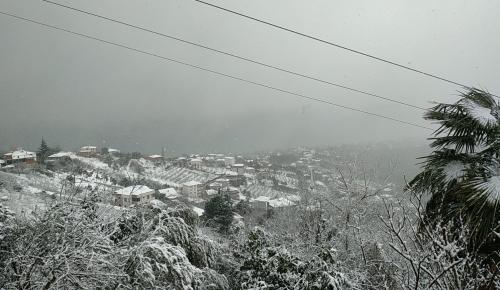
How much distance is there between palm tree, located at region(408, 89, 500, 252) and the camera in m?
3.18

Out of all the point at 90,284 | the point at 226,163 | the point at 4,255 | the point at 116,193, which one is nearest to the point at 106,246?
the point at 90,284

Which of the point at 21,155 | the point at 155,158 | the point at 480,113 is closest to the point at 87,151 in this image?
the point at 155,158

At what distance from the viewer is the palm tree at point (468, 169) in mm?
3182

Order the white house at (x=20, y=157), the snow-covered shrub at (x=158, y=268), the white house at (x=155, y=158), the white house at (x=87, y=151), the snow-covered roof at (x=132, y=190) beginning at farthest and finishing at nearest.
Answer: the white house at (x=155, y=158) < the white house at (x=87, y=151) < the white house at (x=20, y=157) < the snow-covered roof at (x=132, y=190) < the snow-covered shrub at (x=158, y=268)

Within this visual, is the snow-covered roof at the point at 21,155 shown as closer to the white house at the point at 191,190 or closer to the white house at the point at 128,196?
the white house at the point at 191,190

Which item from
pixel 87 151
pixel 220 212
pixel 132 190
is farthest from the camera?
pixel 87 151

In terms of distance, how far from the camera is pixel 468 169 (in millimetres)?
3766

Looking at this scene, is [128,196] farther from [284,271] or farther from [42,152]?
[42,152]

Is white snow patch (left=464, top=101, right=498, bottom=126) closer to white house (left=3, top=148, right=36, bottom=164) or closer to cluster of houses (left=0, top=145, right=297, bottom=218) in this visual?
cluster of houses (left=0, top=145, right=297, bottom=218)

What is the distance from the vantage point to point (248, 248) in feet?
24.9

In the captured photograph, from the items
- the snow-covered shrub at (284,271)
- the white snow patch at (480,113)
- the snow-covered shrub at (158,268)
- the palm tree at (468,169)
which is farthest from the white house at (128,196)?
the white snow patch at (480,113)

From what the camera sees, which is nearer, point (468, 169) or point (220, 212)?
point (468, 169)

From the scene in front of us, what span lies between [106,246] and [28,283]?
89 cm

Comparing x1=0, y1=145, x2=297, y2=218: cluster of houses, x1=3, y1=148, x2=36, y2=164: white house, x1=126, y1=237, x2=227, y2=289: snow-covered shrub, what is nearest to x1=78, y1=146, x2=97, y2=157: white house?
x1=0, y1=145, x2=297, y2=218: cluster of houses
